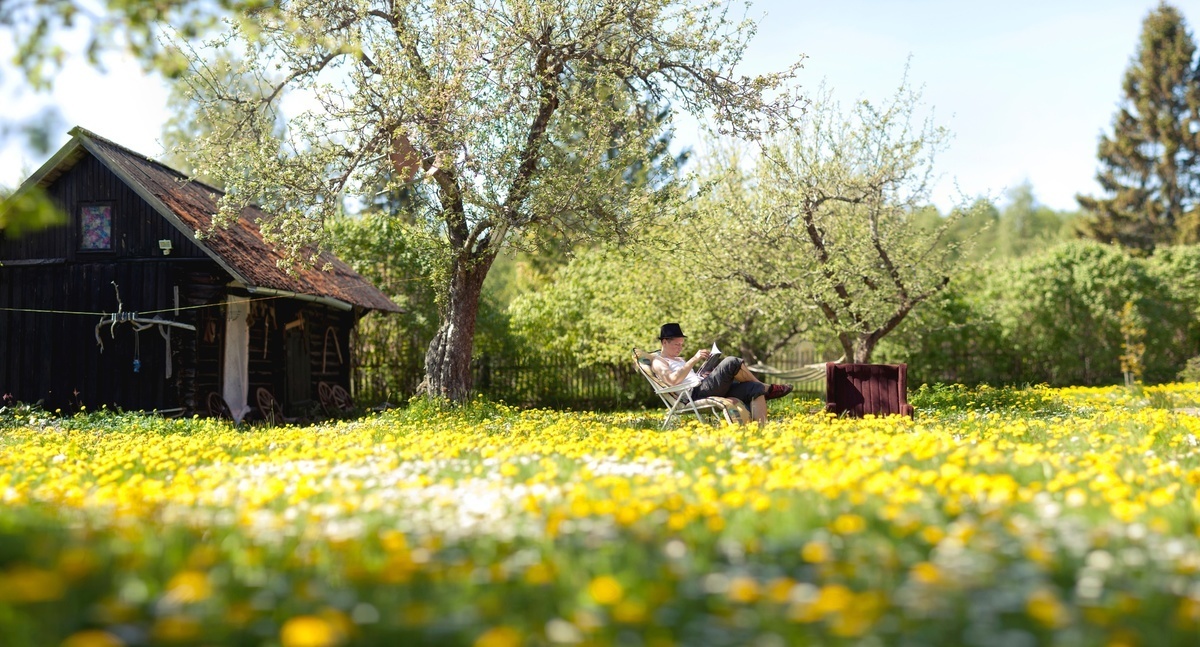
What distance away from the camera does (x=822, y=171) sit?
15.9m

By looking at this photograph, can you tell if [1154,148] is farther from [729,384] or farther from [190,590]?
[190,590]

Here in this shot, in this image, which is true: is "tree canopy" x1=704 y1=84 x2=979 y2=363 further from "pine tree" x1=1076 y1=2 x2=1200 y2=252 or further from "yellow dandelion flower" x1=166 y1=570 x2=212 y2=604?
"pine tree" x1=1076 y1=2 x2=1200 y2=252

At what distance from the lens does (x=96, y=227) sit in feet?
49.3

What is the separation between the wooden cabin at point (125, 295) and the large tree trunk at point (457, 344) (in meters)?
2.66

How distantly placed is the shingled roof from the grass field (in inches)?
356

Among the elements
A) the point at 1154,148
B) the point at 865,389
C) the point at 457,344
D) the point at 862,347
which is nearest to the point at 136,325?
the point at 457,344

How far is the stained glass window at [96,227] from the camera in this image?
14906 mm

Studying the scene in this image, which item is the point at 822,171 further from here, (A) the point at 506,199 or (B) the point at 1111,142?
(B) the point at 1111,142

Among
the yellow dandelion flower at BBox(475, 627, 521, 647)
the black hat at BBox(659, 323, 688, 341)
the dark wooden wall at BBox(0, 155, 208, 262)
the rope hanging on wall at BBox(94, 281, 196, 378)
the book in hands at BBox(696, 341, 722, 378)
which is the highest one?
the dark wooden wall at BBox(0, 155, 208, 262)

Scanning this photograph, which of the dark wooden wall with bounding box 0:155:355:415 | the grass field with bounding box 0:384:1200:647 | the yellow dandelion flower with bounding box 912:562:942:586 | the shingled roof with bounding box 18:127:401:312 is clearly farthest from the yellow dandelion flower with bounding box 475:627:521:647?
the dark wooden wall with bounding box 0:155:355:415

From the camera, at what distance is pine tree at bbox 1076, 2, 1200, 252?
1491 inches

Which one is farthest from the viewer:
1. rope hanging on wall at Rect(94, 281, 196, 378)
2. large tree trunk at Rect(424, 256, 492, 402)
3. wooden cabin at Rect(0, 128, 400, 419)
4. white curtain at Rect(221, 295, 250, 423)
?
white curtain at Rect(221, 295, 250, 423)

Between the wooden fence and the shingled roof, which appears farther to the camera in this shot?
the wooden fence

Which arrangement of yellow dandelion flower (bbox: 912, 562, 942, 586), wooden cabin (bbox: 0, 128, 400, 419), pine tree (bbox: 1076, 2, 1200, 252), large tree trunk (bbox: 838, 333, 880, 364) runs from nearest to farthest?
yellow dandelion flower (bbox: 912, 562, 942, 586), wooden cabin (bbox: 0, 128, 400, 419), large tree trunk (bbox: 838, 333, 880, 364), pine tree (bbox: 1076, 2, 1200, 252)
